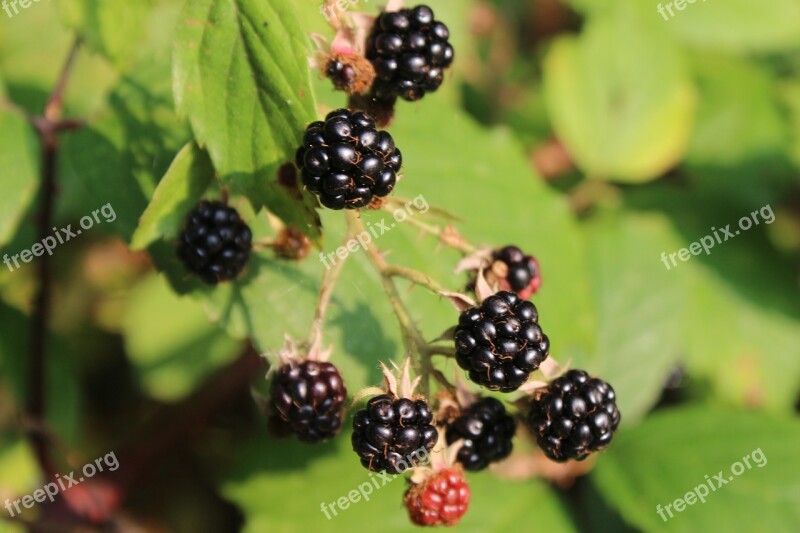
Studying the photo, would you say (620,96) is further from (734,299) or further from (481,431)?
(481,431)

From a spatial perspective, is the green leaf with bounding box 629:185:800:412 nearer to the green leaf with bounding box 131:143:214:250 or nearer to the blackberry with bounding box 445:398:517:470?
the blackberry with bounding box 445:398:517:470

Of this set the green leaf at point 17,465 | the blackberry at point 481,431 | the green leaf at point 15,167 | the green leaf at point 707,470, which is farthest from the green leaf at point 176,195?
the green leaf at point 707,470

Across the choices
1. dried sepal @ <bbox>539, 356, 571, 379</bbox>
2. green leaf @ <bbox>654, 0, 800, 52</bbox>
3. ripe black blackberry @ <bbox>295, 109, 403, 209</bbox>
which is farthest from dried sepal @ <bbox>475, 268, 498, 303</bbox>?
green leaf @ <bbox>654, 0, 800, 52</bbox>

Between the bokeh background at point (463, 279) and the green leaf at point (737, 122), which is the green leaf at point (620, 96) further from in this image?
the green leaf at point (737, 122)

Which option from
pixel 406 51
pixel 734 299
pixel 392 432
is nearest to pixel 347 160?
pixel 406 51

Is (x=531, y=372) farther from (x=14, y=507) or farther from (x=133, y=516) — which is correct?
(x=133, y=516)

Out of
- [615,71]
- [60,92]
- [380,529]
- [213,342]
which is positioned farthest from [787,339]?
[60,92]
